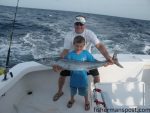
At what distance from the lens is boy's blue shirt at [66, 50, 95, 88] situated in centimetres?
309

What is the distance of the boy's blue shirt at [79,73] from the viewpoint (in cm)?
309

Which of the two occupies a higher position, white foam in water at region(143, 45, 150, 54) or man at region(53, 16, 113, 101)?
white foam in water at region(143, 45, 150, 54)

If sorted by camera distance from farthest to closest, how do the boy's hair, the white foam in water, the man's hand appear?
the white foam in water
the man's hand
the boy's hair

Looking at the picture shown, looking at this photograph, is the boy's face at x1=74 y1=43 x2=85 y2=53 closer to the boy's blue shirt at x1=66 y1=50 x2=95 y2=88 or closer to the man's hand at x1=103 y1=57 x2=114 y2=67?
the boy's blue shirt at x1=66 y1=50 x2=95 y2=88

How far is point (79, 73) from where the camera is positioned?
10.3ft

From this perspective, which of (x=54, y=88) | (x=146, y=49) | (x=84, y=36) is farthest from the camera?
(x=146, y=49)

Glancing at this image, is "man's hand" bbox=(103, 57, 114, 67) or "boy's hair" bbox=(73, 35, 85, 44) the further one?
"man's hand" bbox=(103, 57, 114, 67)

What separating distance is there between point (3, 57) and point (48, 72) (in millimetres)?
4773

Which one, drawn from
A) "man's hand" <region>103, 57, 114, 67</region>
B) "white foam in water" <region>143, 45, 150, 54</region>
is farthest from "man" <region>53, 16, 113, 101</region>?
"white foam in water" <region>143, 45, 150, 54</region>

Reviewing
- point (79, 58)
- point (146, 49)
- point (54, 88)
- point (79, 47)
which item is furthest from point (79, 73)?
point (146, 49)

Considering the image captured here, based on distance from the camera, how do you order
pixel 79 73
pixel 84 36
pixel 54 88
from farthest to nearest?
pixel 54 88 < pixel 84 36 < pixel 79 73

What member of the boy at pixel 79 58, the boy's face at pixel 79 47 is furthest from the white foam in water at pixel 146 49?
the boy's face at pixel 79 47

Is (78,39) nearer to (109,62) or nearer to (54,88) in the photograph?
(109,62)

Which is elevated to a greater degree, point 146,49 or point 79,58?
point 146,49
